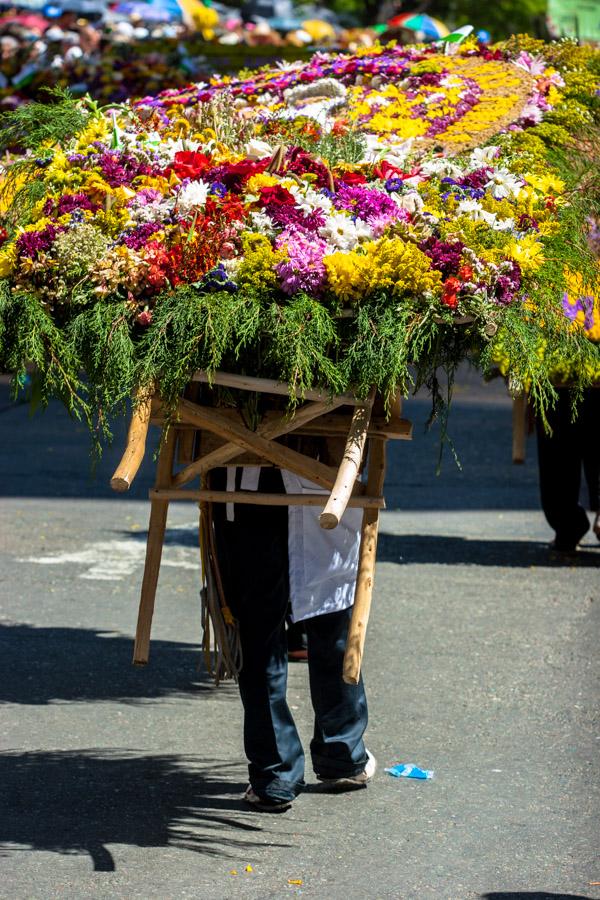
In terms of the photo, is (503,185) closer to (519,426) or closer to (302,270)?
(302,270)

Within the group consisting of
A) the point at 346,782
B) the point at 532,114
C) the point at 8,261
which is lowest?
the point at 346,782

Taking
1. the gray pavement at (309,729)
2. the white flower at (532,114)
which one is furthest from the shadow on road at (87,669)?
the white flower at (532,114)

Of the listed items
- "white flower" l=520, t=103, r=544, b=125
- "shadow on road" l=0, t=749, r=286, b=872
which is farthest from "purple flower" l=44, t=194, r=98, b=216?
"shadow on road" l=0, t=749, r=286, b=872

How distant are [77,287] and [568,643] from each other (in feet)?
11.3

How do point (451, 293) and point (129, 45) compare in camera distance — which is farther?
point (129, 45)

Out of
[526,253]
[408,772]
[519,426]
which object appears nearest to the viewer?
[526,253]

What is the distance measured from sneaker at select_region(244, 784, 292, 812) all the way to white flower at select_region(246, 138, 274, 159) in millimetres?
2021

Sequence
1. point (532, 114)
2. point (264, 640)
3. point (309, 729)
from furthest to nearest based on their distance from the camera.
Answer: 1. point (309, 729)
2. point (532, 114)
3. point (264, 640)

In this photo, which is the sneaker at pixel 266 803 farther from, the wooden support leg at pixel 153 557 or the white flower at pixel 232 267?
the white flower at pixel 232 267

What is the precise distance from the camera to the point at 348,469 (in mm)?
3930

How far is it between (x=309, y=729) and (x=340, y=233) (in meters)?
2.10

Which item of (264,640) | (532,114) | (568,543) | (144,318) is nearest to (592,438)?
(568,543)

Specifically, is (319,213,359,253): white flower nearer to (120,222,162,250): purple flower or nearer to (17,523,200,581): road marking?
(120,222,162,250): purple flower

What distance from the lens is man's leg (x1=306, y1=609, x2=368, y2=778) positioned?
14.9 ft
